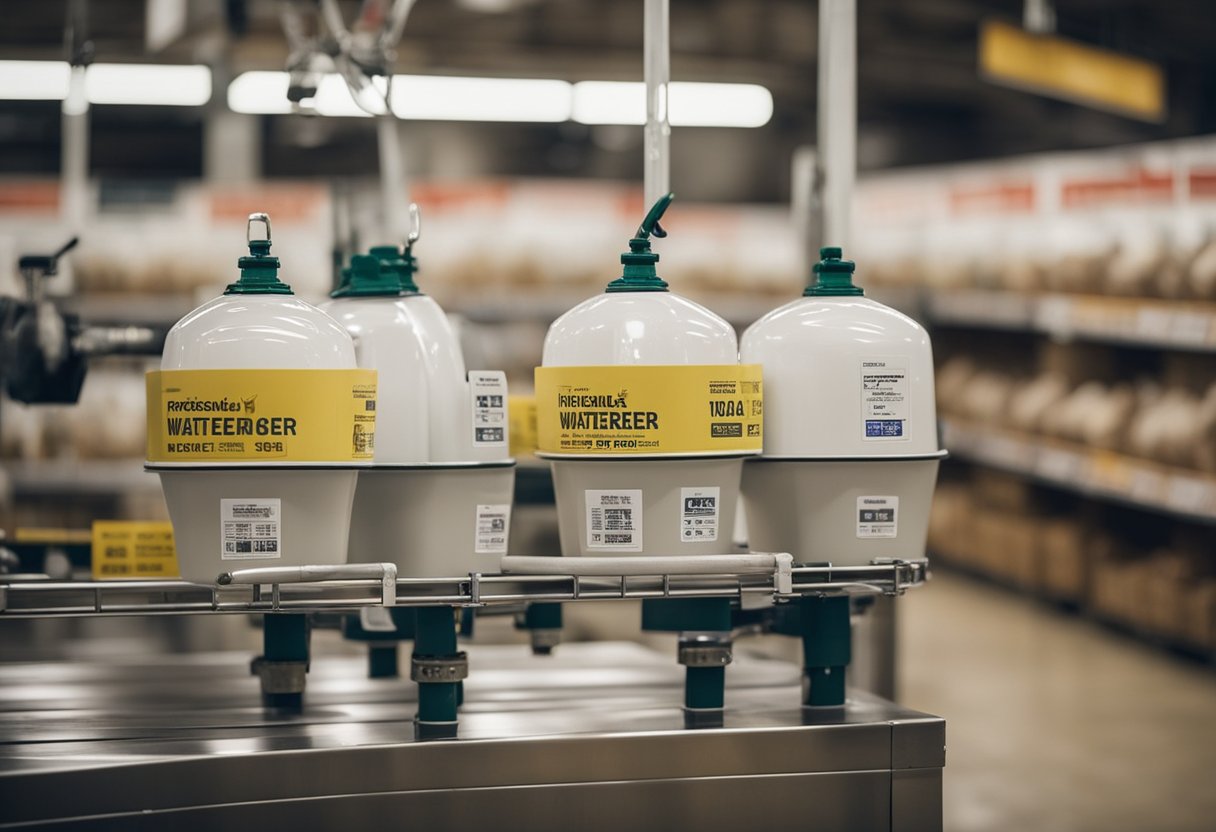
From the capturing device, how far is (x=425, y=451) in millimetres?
1579

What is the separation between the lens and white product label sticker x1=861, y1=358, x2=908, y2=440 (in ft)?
5.20

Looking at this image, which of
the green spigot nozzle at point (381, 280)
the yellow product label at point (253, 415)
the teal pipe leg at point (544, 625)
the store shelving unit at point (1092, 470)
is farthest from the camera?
the store shelving unit at point (1092, 470)

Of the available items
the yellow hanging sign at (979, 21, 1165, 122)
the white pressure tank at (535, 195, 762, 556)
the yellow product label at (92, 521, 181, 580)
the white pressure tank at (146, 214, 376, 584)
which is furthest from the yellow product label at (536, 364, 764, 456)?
the yellow hanging sign at (979, 21, 1165, 122)

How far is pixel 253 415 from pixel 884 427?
650 millimetres

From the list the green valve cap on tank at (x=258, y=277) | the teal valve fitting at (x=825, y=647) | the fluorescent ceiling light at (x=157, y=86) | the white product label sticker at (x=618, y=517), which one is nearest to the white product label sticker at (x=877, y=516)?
the teal valve fitting at (x=825, y=647)

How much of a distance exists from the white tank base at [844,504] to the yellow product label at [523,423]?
0.32 meters

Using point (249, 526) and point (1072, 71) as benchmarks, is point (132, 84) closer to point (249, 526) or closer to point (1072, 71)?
point (1072, 71)

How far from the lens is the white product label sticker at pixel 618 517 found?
152 cm

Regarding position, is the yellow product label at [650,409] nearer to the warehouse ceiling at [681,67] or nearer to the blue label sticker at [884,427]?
the blue label sticker at [884,427]

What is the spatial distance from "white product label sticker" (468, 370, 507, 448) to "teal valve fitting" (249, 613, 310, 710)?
347mm

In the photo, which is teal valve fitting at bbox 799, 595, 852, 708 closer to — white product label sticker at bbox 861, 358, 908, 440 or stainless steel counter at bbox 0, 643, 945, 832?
stainless steel counter at bbox 0, 643, 945, 832

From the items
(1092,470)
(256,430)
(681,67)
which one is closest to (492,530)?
(256,430)

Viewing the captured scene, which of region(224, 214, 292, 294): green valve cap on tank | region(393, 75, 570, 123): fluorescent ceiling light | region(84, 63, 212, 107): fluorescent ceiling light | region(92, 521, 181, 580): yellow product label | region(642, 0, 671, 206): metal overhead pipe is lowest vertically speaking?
region(92, 521, 181, 580): yellow product label

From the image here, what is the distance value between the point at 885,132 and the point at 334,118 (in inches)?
132
